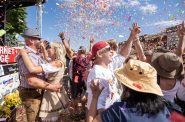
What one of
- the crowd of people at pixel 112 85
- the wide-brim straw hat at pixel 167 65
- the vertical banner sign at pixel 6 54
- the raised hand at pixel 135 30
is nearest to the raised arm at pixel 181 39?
the crowd of people at pixel 112 85

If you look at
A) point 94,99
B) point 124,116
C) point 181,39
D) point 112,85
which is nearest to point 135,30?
point 181,39

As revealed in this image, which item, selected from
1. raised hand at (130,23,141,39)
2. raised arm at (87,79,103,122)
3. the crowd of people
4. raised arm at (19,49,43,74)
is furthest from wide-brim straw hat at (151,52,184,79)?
raised arm at (19,49,43,74)

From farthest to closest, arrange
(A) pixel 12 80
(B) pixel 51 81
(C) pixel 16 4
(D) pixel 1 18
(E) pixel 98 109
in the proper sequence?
(C) pixel 16 4 → (D) pixel 1 18 → (A) pixel 12 80 → (B) pixel 51 81 → (E) pixel 98 109

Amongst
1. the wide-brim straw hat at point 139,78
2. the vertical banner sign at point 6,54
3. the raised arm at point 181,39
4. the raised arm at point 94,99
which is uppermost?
the raised arm at point 181,39

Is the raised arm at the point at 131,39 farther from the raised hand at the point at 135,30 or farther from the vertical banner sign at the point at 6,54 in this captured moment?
the vertical banner sign at the point at 6,54

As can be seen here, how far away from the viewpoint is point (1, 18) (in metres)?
18.6

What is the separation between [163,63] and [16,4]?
59.5ft

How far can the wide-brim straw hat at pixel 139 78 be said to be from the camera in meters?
2.46

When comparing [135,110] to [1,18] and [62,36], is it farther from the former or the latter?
[1,18]

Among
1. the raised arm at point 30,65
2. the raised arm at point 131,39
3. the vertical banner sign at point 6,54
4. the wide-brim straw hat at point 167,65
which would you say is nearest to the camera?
the wide-brim straw hat at point 167,65

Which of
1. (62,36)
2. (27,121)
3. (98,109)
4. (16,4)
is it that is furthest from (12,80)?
(16,4)

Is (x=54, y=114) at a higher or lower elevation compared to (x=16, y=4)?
lower

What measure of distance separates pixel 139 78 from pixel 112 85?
953 millimetres

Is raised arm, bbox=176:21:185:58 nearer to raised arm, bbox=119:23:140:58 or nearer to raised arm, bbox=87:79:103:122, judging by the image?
raised arm, bbox=119:23:140:58
